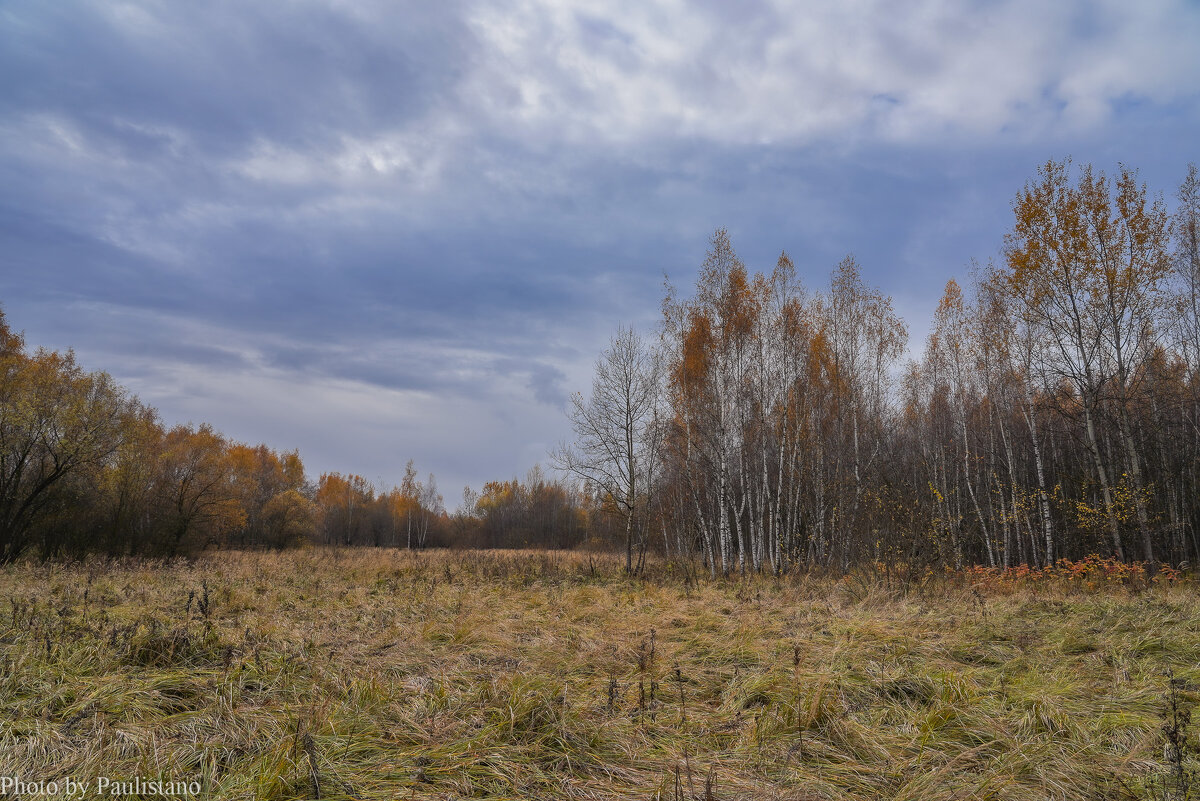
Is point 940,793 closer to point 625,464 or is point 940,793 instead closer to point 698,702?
point 698,702

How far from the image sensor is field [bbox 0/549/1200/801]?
256cm

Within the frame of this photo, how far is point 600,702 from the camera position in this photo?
360cm

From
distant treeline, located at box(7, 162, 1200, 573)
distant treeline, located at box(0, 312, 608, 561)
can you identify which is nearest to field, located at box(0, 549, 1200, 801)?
distant treeline, located at box(7, 162, 1200, 573)

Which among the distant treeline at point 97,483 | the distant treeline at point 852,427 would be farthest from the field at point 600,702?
the distant treeline at point 97,483

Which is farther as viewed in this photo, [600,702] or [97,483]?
[97,483]

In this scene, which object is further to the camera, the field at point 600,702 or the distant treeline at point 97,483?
the distant treeline at point 97,483

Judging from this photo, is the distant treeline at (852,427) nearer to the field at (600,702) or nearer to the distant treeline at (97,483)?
the distant treeline at (97,483)

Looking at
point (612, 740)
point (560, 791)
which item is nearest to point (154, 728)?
point (560, 791)

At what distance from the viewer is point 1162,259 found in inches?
490

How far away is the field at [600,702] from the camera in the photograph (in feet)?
8.39

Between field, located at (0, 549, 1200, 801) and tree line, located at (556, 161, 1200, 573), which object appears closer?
field, located at (0, 549, 1200, 801)

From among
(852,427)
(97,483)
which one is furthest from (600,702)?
(97,483)

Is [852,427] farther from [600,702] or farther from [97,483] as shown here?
[97,483]

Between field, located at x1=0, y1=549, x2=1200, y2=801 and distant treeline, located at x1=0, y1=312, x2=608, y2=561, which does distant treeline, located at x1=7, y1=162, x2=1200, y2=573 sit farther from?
field, located at x1=0, y1=549, x2=1200, y2=801
